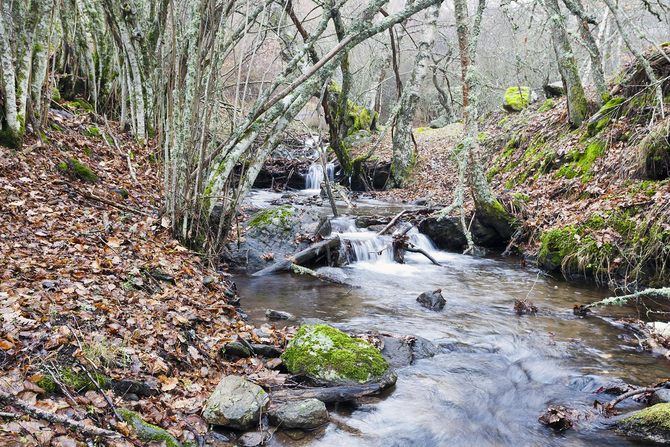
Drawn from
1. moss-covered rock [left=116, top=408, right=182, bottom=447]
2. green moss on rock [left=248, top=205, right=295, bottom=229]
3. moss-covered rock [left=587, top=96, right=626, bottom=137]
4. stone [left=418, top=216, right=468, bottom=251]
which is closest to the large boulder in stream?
green moss on rock [left=248, top=205, right=295, bottom=229]

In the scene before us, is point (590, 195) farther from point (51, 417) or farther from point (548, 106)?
point (51, 417)

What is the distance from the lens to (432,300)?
284 inches

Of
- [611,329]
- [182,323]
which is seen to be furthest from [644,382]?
[182,323]

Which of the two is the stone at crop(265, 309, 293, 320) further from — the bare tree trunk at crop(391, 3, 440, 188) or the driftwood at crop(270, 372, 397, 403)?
the bare tree trunk at crop(391, 3, 440, 188)

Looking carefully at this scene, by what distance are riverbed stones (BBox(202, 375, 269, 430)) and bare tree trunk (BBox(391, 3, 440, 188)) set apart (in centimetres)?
1219

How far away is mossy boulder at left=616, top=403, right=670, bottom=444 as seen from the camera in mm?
3812

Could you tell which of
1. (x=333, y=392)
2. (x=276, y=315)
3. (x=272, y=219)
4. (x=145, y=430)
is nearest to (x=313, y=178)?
(x=272, y=219)

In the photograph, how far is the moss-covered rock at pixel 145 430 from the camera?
3.02 m

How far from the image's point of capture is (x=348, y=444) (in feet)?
12.3

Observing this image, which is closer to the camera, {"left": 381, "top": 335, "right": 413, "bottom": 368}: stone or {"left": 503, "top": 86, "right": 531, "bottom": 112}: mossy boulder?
{"left": 381, "top": 335, "right": 413, "bottom": 368}: stone

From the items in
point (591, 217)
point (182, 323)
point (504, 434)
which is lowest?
point (504, 434)

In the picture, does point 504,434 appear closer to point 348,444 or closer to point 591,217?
point 348,444

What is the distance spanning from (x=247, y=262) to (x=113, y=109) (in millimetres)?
6833

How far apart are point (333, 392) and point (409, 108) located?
1333cm
